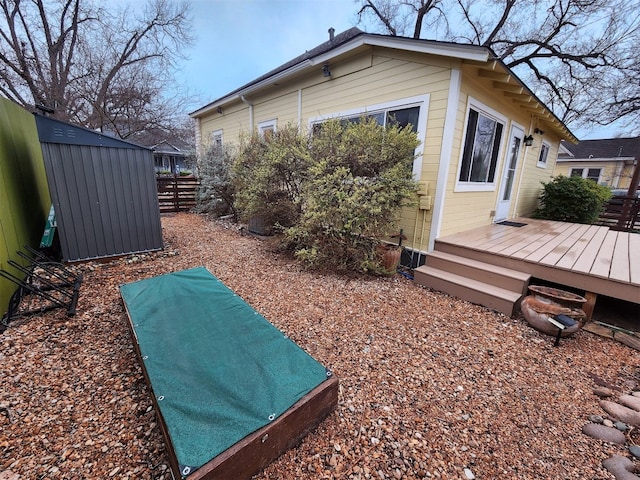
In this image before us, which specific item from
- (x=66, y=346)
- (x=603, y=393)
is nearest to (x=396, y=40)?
(x=603, y=393)

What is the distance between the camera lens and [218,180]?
24.9 ft

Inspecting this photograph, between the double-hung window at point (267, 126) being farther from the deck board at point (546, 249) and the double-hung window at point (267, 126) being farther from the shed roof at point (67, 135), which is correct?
the deck board at point (546, 249)

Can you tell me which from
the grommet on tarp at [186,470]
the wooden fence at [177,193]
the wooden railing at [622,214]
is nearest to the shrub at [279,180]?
the grommet on tarp at [186,470]

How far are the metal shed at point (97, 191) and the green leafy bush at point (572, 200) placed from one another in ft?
34.2

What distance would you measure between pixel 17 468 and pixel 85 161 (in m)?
3.76

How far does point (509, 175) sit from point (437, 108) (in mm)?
3834

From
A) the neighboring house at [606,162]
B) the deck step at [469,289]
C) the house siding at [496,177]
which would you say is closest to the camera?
the deck step at [469,289]

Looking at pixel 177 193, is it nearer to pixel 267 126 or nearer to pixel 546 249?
pixel 267 126

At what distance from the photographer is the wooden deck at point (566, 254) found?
2.94m

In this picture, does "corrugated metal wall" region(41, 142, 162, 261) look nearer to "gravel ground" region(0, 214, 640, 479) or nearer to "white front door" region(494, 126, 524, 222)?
"gravel ground" region(0, 214, 640, 479)

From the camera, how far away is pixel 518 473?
4.76 ft

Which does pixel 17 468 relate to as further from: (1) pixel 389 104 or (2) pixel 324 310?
(1) pixel 389 104

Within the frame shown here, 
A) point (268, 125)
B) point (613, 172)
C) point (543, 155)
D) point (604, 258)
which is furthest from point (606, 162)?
point (268, 125)

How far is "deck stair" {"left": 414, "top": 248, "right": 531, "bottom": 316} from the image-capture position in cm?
324
